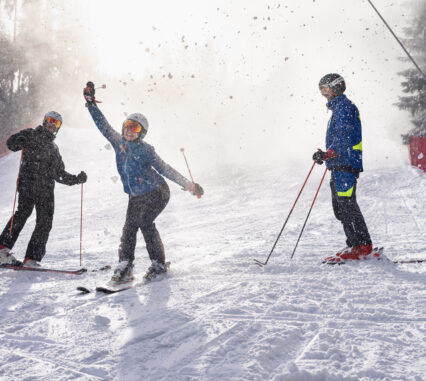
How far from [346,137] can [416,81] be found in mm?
14378

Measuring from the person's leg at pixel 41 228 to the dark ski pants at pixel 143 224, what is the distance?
4.49ft

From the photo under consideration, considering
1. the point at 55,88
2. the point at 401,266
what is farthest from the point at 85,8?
the point at 401,266

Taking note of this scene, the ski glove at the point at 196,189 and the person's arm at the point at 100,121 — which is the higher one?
the person's arm at the point at 100,121

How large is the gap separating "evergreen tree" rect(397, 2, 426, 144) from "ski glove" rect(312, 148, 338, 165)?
13016 millimetres

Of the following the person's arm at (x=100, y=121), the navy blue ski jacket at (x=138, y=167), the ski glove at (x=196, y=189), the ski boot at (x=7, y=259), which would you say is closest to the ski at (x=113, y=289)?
the navy blue ski jacket at (x=138, y=167)

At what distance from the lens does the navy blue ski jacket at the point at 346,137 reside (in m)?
3.98

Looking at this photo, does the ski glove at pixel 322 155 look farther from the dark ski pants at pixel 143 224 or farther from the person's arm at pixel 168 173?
the dark ski pants at pixel 143 224

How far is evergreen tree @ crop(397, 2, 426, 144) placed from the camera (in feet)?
52.6

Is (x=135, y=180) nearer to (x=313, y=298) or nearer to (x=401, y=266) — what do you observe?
(x=313, y=298)

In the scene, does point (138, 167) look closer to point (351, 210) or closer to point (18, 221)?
point (18, 221)

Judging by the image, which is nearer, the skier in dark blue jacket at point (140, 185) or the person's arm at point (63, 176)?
the skier in dark blue jacket at point (140, 185)

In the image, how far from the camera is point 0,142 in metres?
22.1

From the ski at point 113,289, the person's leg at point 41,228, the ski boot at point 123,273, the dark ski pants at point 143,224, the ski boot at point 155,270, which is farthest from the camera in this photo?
the person's leg at point 41,228

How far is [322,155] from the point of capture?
389 cm
